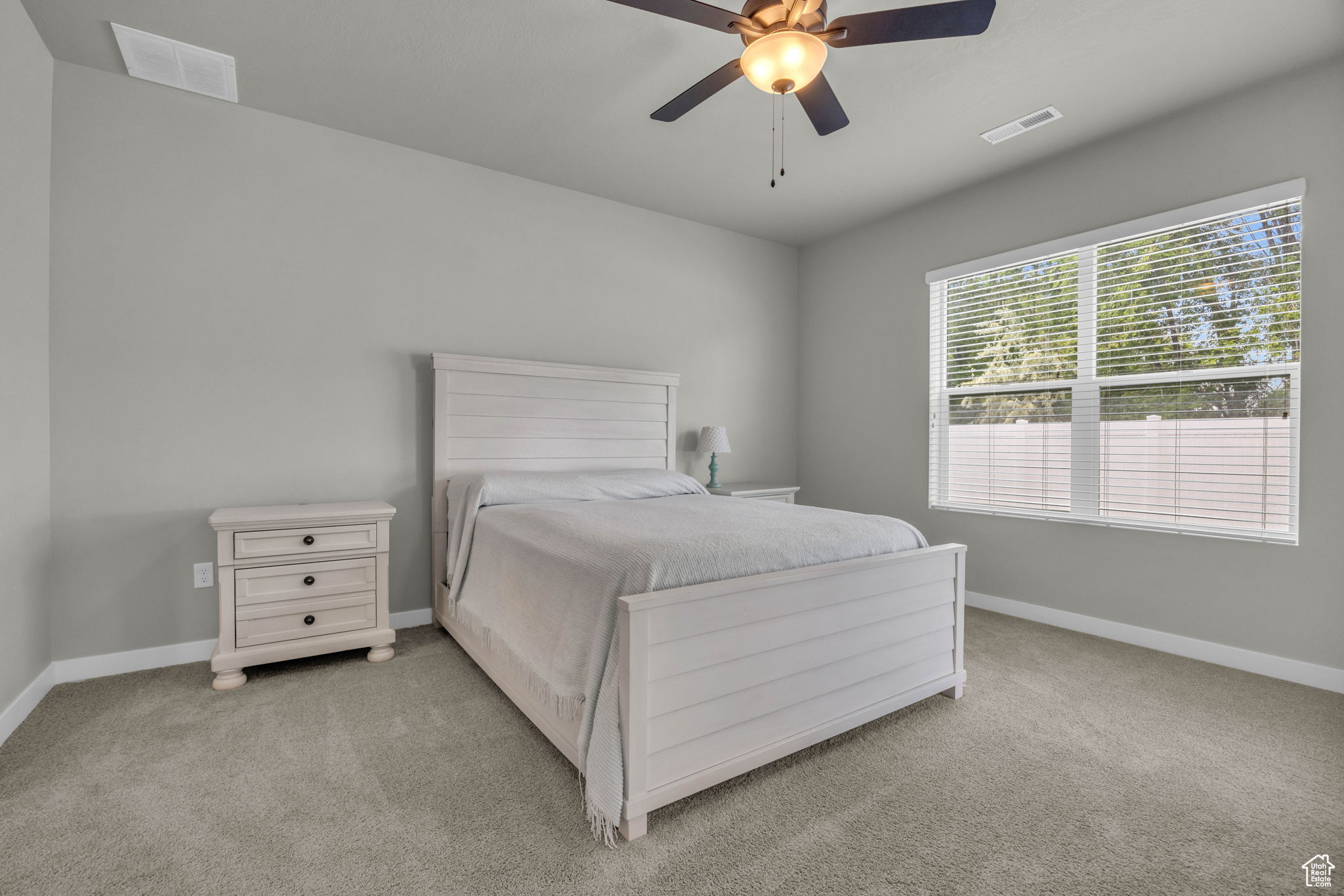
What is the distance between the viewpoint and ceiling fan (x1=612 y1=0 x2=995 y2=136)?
161 cm

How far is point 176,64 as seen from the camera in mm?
2371

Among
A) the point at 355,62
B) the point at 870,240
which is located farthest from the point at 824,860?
the point at 870,240

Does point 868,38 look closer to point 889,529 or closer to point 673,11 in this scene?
point 673,11

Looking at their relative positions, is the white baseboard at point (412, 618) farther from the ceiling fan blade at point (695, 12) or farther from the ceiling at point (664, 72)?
the ceiling fan blade at point (695, 12)

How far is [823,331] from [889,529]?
2.62m

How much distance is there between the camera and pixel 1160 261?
2.81 m

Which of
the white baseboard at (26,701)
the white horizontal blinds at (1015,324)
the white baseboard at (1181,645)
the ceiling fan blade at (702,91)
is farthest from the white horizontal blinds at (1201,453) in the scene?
the white baseboard at (26,701)

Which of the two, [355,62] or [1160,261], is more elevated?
[355,62]

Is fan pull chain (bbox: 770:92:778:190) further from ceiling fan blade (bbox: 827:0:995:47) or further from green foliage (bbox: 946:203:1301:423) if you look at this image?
green foliage (bbox: 946:203:1301:423)

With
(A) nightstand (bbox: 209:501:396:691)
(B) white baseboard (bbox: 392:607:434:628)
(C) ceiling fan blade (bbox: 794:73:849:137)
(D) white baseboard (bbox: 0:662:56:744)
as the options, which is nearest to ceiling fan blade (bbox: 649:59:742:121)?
(C) ceiling fan blade (bbox: 794:73:849:137)

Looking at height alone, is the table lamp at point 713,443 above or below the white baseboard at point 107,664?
above

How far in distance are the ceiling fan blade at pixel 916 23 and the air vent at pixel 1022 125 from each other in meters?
1.38

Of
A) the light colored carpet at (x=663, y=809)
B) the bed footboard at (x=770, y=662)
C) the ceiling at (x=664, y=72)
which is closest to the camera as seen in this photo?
the light colored carpet at (x=663, y=809)

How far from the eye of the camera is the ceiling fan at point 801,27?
1.61 m
